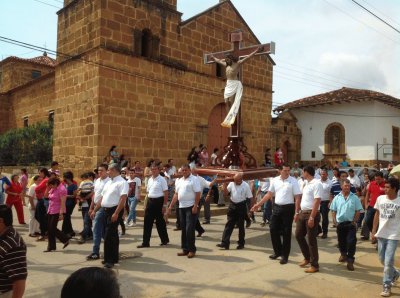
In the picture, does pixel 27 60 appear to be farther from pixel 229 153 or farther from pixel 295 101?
Answer: pixel 229 153

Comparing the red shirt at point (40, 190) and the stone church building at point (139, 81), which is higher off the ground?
the stone church building at point (139, 81)

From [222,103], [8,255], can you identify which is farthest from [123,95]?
[8,255]

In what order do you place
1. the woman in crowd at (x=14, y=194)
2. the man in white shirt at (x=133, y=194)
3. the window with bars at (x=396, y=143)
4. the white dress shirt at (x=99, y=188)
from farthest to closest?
the window with bars at (x=396, y=143) < the man in white shirt at (x=133, y=194) < the woman in crowd at (x=14, y=194) < the white dress shirt at (x=99, y=188)

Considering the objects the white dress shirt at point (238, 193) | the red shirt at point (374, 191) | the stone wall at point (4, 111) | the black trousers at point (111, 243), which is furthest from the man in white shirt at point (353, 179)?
the stone wall at point (4, 111)

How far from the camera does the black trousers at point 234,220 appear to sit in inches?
316

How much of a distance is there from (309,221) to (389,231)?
1284 millimetres

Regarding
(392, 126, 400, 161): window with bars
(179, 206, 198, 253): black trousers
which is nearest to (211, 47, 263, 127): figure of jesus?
(179, 206, 198, 253): black trousers

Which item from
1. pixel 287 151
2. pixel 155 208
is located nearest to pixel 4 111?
pixel 287 151

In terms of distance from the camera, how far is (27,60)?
29.8m

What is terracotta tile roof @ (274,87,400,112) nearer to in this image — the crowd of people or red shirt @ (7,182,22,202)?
the crowd of people

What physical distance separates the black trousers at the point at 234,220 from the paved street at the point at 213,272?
0.24 meters

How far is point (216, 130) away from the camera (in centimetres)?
1858

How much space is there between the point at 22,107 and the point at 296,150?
1812 cm

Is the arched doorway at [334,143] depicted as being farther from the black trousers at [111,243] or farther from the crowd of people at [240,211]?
the black trousers at [111,243]
